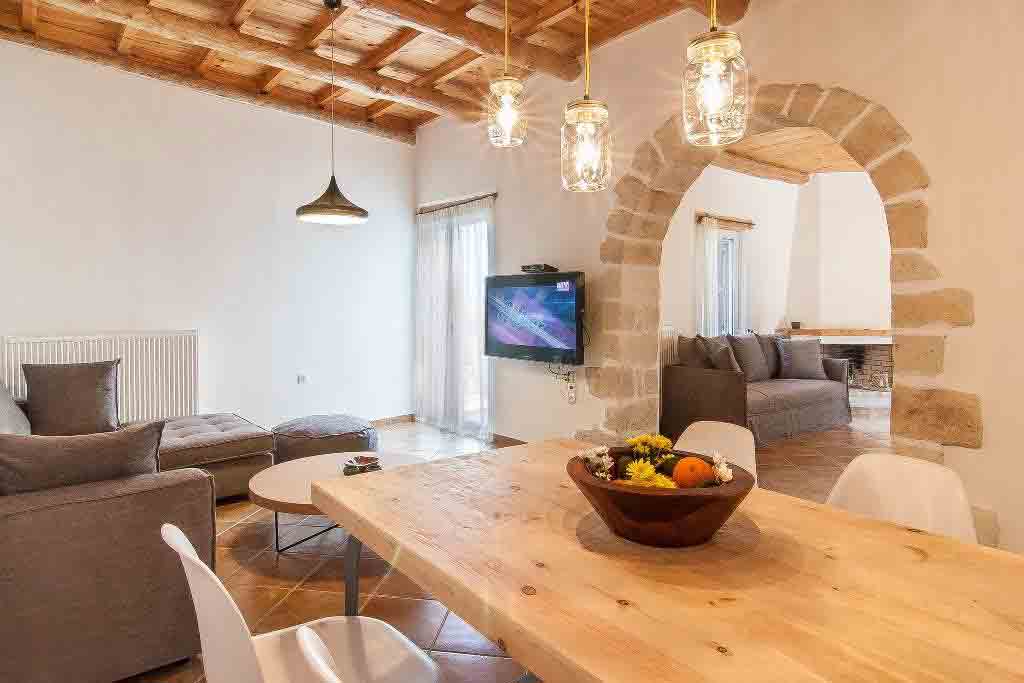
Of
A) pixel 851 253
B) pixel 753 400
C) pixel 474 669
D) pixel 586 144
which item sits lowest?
pixel 474 669

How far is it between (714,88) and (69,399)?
13.3ft

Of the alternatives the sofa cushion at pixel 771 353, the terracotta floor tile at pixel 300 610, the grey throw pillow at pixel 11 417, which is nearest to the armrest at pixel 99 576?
the terracotta floor tile at pixel 300 610

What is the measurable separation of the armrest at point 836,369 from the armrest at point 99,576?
19.5 ft

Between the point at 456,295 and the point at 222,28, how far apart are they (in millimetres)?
2757

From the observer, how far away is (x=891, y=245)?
2607 mm

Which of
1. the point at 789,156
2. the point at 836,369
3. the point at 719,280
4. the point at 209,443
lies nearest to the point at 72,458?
the point at 209,443

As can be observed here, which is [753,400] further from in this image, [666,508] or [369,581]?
[666,508]

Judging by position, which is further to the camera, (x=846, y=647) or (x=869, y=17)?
(x=869, y=17)

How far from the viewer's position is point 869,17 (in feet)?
8.61

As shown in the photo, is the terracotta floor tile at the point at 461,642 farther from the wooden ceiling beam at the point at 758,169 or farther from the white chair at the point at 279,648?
the wooden ceiling beam at the point at 758,169

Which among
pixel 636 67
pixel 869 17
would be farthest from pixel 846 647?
pixel 636 67

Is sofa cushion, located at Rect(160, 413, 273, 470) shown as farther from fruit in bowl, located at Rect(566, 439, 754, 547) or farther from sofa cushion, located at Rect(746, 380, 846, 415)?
sofa cushion, located at Rect(746, 380, 846, 415)

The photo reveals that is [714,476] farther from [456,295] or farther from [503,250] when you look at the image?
[456,295]

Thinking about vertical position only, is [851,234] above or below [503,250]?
above
